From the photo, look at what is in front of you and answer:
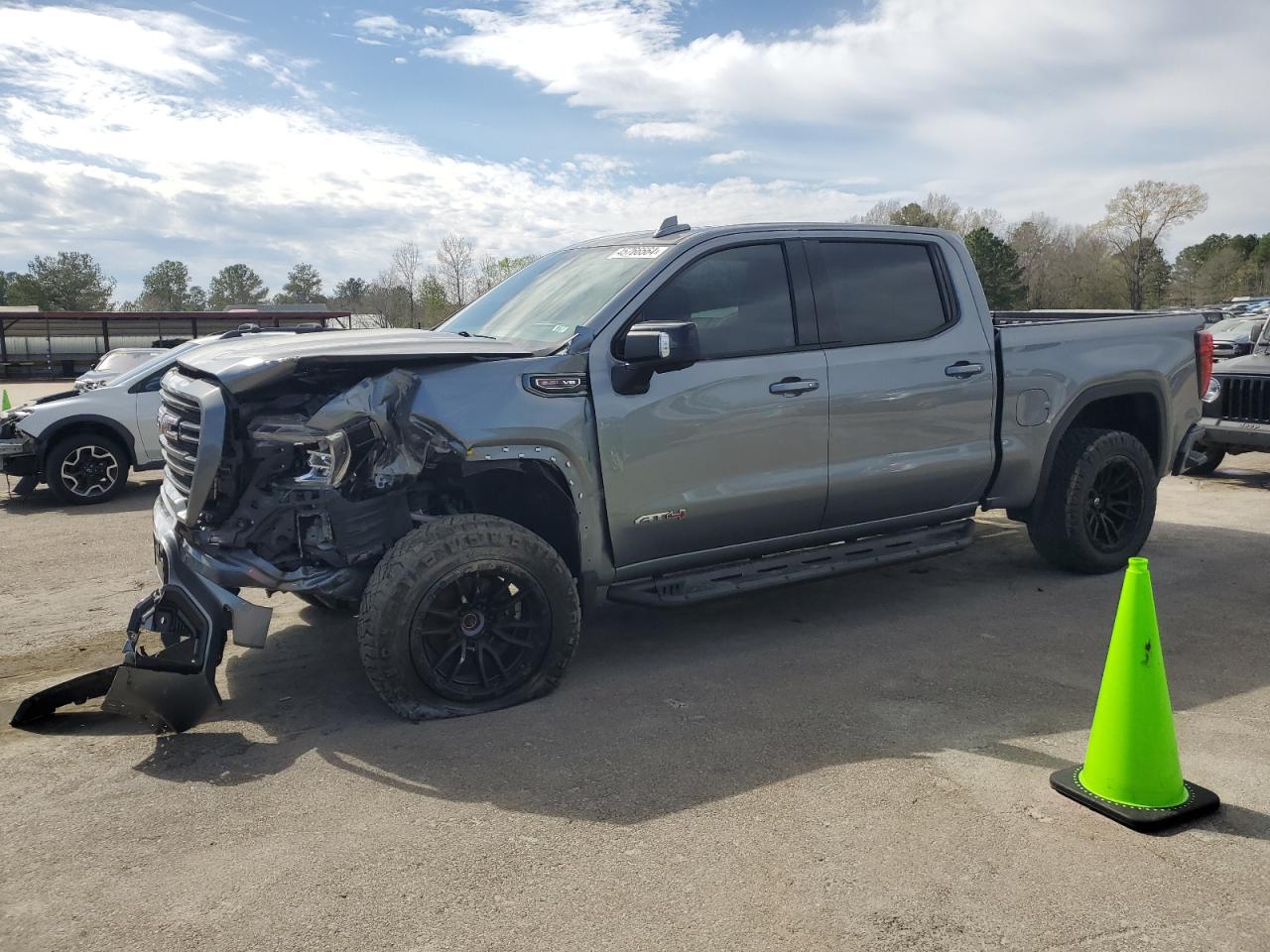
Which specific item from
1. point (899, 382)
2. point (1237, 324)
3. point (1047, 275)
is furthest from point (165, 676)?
point (1047, 275)

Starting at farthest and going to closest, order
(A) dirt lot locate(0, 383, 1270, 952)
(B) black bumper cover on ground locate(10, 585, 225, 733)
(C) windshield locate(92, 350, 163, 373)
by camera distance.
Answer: (C) windshield locate(92, 350, 163, 373) → (B) black bumper cover on ground locate(10, 585, 225, 733) → (A) dirt lot locate(0, 383, 1270, 952)

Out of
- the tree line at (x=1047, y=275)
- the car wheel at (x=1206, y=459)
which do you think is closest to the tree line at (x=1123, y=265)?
the tree line at (x=1047, y=275)

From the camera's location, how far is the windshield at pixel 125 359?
1344cm

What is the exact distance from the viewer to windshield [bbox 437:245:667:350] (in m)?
4.99

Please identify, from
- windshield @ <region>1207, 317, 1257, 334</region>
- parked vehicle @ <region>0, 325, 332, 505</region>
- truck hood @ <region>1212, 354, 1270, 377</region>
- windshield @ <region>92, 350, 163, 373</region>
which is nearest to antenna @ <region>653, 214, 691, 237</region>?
parked vehicle @ <region>0, 325, 332, 505</region>

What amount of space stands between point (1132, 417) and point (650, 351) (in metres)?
3.91

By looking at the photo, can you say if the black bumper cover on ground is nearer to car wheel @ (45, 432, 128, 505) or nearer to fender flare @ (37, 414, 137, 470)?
car wheel @ (45, 432, 128, 505)

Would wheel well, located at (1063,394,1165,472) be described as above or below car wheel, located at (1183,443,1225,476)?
above

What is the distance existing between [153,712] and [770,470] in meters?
3.00

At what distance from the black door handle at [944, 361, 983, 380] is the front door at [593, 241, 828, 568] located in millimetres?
883

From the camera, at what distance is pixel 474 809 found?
3588mm

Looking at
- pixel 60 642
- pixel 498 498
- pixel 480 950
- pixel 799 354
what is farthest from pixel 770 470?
pixel 60 642

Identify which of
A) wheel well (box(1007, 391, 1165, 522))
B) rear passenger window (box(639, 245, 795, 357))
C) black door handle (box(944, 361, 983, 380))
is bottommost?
wheel well (box(1007, 391, 1165, 522))

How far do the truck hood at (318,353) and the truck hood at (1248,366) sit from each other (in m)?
8.09
